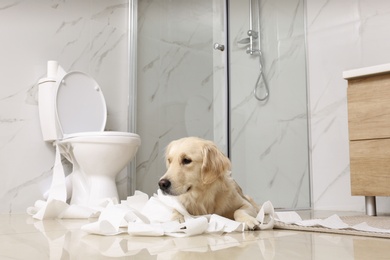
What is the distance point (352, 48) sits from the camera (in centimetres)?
319

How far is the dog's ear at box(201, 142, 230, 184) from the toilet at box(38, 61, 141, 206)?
1145mm

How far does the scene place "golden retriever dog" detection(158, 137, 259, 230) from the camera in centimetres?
176

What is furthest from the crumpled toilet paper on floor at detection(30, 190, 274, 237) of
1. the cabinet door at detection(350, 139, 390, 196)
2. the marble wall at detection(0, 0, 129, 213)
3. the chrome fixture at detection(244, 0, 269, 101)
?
the marble wall at detection(0, 0, 129, 213)

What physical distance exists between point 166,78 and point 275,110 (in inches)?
34.4

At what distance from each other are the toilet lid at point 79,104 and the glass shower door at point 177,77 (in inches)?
16.6

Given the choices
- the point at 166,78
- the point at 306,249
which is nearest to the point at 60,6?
the point at 166,78

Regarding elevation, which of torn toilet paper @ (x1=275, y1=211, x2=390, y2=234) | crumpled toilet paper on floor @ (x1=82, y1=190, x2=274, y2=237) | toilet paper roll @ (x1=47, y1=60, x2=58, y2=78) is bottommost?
torn toilet paper @ (x1=275, y1=211, x2=390, y2=234)

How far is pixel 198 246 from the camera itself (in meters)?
1.30

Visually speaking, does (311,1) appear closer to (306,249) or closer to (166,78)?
(166,78)

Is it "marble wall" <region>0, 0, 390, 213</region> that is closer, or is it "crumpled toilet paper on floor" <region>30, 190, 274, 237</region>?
"crumpled toilet paper on floor" <region>30, 190, 274, 237</region>

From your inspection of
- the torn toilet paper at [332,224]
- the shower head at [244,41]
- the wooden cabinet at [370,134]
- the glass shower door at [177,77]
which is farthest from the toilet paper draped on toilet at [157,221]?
the shower head at [244,41]

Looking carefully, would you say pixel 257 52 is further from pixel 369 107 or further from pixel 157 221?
pixel 157 221

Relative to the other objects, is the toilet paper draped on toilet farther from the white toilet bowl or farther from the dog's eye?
the white toilet bowl

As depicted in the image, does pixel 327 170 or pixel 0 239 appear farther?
pixel 327 170
